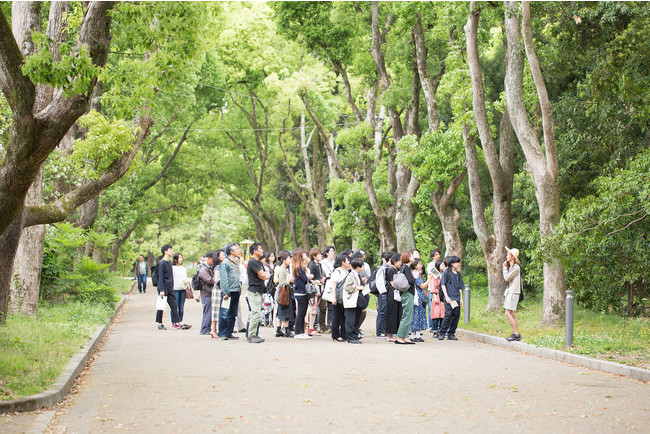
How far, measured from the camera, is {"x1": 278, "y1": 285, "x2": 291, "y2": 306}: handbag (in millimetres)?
15828

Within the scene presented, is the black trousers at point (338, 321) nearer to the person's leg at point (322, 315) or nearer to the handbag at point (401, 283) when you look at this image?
the handbag at point (401, 283)

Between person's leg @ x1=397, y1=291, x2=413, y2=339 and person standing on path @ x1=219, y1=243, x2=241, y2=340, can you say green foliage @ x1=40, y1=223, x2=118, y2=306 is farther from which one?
person's leg @ x1=397, y1=291, x2=413, y2=339

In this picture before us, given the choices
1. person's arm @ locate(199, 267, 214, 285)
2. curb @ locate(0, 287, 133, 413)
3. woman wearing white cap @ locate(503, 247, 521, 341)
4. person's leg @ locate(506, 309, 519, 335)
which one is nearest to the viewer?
curb @ locate(0, 287, 133, 413)

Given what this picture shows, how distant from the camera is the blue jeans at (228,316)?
15398 mm

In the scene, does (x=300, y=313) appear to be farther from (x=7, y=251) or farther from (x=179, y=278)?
(x=7, y=251)

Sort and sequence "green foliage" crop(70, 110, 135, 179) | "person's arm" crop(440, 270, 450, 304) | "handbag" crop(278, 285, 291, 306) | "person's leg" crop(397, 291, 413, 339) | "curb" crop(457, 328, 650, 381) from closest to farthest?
"curb" crop(457, 328, 650, 381), "person's leg" crop(397, 291, 413, 339), "green foliage" crop(70, 110, 135, 179), "person's arm" crop(440, 270, 450, 304), "handbag" crop(278, 285, 291, 306)

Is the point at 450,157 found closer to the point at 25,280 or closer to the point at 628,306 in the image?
the point at 628,306

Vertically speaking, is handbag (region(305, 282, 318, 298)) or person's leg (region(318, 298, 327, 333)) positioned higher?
handbag (region(305, 282, 318, 298))

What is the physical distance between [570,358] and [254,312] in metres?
5.89

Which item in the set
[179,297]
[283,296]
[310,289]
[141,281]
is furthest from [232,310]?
[141,281]

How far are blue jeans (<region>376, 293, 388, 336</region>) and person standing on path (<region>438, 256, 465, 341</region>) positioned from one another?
1225 mm

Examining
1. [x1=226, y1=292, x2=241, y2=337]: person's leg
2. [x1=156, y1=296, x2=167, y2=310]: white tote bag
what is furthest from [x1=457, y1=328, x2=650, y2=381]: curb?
[x1=156, y1=296, x2=167, y2=310]: white tote bag

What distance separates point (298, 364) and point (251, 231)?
5472cm

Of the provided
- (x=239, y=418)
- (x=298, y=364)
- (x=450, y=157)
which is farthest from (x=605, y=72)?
(x=239, y=418)
